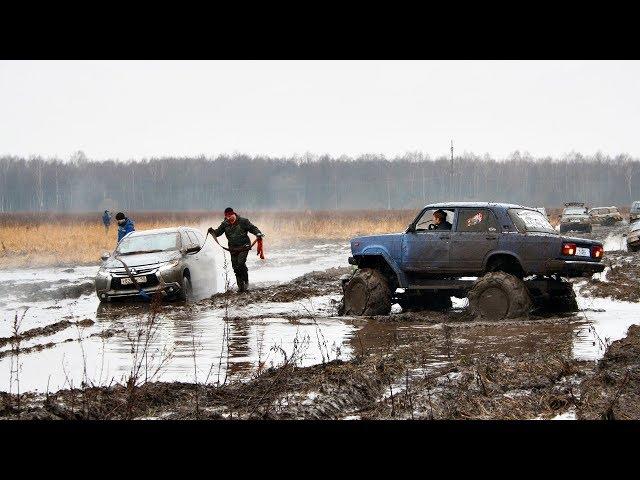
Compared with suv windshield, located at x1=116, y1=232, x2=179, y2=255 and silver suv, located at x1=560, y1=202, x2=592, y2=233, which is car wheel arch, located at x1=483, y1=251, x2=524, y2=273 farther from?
silver suv, located at x1=560, y1=202, x2=592, y2=233

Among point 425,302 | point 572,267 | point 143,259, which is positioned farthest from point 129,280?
Result: point 572,267

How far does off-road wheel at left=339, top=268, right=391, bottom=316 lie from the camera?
1434 cm

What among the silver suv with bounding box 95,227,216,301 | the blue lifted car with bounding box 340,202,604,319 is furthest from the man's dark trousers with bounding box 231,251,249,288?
the blue lifted car with bounding box 340,202,604,319

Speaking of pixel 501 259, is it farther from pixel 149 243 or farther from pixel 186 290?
pixel 149 243

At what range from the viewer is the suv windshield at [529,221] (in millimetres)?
13617

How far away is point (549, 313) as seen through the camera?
45.4 feet

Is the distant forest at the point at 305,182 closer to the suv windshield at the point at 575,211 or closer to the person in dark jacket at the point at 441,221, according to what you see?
the suv windshield at the point at 575,211

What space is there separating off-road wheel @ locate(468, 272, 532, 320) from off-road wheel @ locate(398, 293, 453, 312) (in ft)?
6.34
